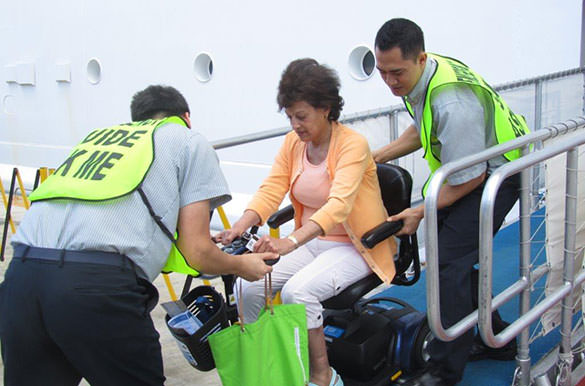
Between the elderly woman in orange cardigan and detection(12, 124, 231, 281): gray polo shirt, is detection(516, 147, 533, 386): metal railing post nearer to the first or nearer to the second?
the elderly woman in orange cardigan

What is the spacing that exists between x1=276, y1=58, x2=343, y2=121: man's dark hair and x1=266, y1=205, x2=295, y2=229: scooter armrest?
61 centimetres

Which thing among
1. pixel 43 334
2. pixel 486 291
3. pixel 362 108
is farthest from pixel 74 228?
pixel 362 108

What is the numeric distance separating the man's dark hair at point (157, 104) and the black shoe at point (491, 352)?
6.31ft

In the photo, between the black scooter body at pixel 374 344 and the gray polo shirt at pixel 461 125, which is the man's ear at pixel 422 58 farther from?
the black scooter body at pixel 374 344

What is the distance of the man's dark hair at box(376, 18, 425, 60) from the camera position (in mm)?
2449

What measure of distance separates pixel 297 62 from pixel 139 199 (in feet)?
3.47

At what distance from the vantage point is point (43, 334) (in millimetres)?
1848

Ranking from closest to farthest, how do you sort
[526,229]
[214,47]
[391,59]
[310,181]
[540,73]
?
[526,229] < [391,59] < [310,181] < [540,73] < [214,47]

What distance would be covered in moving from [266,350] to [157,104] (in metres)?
1.01

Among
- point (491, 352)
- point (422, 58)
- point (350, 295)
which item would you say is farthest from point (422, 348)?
point (422, 58)

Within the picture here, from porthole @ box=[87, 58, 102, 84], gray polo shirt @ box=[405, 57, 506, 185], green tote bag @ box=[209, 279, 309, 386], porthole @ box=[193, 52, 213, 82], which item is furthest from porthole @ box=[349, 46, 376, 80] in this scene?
porthole @ box=[87, 58, 102, 84]

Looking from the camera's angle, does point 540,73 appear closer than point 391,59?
No

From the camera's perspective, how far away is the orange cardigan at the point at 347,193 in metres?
2.48

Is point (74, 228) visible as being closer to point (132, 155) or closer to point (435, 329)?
point (132, 155)
